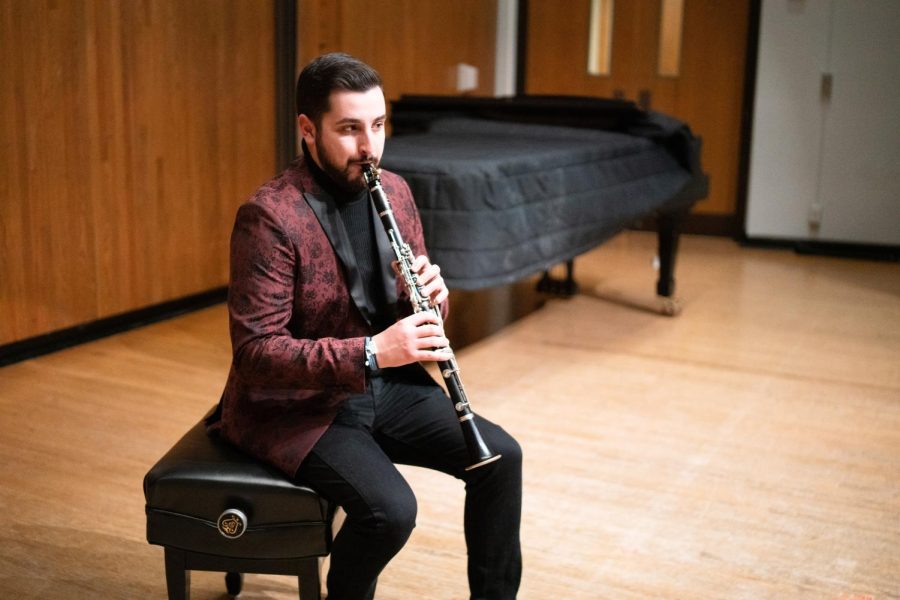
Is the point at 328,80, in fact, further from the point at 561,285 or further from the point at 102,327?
the point at 561,285

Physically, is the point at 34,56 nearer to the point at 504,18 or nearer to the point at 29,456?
the point at 29,456

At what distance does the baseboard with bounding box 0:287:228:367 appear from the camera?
3498mm

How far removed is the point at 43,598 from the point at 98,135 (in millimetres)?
2069

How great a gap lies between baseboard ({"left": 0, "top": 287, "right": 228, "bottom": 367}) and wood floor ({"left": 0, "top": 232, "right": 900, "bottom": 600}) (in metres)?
0.05

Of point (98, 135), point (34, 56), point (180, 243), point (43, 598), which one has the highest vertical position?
point (34, 56)

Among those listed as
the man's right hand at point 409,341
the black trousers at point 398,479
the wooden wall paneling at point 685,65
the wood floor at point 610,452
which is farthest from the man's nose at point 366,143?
the wooden wall paneling at point 685,65

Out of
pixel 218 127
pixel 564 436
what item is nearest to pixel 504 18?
pixel 218 127

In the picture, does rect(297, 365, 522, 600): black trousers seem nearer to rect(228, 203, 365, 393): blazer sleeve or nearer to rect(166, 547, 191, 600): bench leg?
rect(228, 203, 365, 393): blazer sleeve

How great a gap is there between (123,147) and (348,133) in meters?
2.35

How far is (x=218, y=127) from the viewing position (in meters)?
4.25

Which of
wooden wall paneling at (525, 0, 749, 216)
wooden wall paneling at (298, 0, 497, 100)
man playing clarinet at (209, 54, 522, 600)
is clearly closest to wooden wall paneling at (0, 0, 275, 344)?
wooden wall paneling at (298, 0, 497, 100)

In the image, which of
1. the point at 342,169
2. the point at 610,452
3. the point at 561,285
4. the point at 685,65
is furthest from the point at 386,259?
the point at 685,65

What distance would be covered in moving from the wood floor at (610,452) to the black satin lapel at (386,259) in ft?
2.13

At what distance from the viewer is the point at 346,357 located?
5.30 ft
